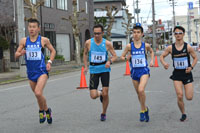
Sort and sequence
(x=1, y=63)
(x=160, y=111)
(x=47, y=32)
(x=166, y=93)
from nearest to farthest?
(x=160, y=111), (x=166, y=93), (x=1, y=63), (x=47, y=32)

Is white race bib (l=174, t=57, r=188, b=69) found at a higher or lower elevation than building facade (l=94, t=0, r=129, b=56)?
lower

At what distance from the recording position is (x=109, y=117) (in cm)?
742

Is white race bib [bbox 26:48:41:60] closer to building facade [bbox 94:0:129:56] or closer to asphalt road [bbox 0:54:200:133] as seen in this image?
asphalt road [bbox 0:54:200:133]

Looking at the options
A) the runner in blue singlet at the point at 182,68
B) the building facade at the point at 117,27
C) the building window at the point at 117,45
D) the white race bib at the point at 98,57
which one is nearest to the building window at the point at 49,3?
the building facade at the point at 117,27

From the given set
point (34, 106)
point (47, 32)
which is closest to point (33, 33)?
point (34, 106)

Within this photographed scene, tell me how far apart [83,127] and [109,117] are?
105cm

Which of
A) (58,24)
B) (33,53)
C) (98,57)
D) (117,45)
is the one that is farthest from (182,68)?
(117,45)

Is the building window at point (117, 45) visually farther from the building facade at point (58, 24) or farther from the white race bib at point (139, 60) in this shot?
the white race bib at point (139, 60)

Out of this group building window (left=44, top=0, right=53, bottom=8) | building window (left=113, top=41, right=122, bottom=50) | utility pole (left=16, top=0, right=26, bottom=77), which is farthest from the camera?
building window (left=113, top=41, right=122, bottom=50)

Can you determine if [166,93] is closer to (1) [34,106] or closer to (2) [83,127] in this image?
(1) [34,106]

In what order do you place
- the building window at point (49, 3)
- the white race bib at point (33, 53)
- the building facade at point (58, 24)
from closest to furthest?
the white race bib at point (33, 53), the building facade at point (58, 24), the building window at point (49, 3)

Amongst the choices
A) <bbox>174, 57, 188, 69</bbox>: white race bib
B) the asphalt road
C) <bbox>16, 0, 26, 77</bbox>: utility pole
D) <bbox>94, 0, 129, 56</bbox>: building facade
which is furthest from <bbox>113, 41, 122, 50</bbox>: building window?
<bbox>174, 57, 188, 69</bbox>: white race bib

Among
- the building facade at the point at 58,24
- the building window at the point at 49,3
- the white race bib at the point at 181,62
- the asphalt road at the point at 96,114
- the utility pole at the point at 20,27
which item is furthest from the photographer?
the building window at the point at 49,3

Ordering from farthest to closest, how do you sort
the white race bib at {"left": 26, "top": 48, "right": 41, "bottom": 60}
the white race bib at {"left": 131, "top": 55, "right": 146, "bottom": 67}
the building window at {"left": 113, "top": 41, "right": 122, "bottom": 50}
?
the building window at {"left": 113, "top": 41, "right": 122, "bottom": 50}
the white race bib at {"left": 131, "top": 55, "right": 146, "bottom": 67}
the white race bib at {"left": 26, "top": 48, "right": 41, "bottom": 60}
